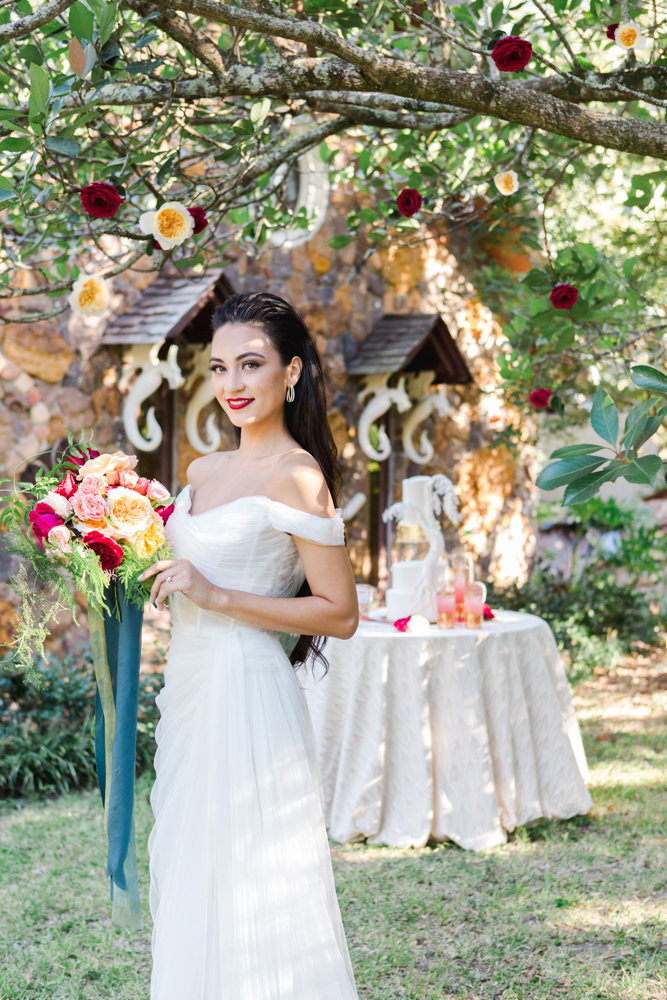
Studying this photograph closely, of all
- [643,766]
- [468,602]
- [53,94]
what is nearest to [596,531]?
[643,766]

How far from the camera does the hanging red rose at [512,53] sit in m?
2.29

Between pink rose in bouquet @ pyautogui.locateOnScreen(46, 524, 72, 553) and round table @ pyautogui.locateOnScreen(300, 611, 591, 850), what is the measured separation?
2267 millimetres

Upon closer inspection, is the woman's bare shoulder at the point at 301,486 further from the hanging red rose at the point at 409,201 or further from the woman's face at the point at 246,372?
the hanging red rose at the point at 409,201

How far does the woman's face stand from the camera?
2107 mm

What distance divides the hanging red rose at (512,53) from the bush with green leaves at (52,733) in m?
3.38

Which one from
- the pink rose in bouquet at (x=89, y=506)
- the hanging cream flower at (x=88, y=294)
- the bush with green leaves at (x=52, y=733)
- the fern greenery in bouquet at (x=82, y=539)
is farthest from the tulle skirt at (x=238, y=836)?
the bush with green leaves at (x=52, y=733)

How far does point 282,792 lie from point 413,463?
5.67 m

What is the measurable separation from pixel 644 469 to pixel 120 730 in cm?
128

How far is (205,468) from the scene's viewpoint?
7.68ft

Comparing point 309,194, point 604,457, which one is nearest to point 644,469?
point 604,457

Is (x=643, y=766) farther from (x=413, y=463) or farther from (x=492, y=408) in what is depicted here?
(x=492, y=408)

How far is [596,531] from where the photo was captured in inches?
428

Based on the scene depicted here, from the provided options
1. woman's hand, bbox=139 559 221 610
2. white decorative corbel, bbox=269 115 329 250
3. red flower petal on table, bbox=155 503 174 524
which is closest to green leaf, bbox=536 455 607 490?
woman's hand, bbox=139 559 221 610

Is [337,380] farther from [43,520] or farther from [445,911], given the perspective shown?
[43,520]
